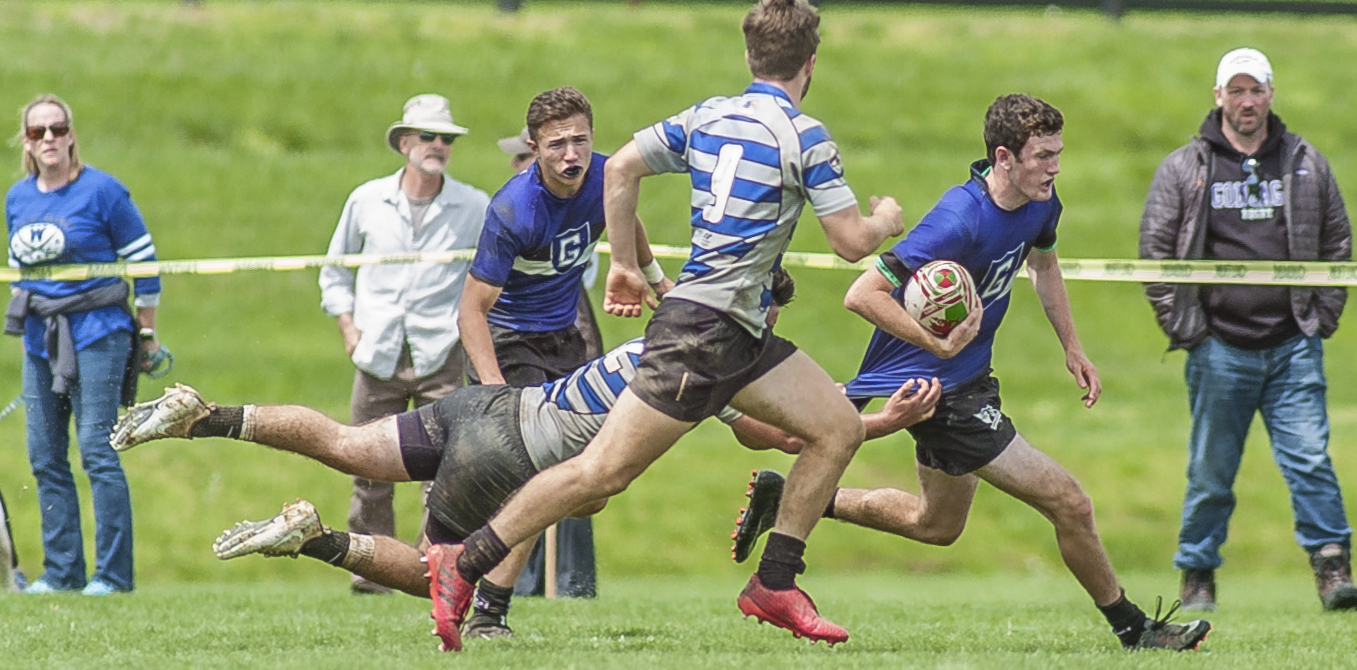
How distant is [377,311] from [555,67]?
41.6 ft

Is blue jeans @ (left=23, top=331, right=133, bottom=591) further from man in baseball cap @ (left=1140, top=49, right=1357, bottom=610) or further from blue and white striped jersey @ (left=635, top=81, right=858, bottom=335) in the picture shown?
man in baseball cap @ (left=1140, top=49, right=1357, bottom=610)

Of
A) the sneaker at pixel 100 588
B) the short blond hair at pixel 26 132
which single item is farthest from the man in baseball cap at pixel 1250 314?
the short blond hair at pixel 26 132

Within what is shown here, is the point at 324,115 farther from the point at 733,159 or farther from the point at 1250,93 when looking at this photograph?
the point at 733,159

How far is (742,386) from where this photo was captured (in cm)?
598

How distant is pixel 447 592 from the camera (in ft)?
A: 19.6

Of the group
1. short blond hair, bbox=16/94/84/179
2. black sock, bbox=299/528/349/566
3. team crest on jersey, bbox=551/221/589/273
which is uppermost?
short blond hair, bbox=16/94/84/179

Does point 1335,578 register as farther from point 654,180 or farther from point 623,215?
point 654,180

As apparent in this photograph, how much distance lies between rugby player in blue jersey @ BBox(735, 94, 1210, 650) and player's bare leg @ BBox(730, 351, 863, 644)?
1.04ft

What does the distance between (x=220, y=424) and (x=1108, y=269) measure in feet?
15.7

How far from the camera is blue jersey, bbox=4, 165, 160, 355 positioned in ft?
29.4

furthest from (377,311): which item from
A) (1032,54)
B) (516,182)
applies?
(1032,54)

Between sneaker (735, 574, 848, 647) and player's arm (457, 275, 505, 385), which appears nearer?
sneaker (735, 574, 848, 647)

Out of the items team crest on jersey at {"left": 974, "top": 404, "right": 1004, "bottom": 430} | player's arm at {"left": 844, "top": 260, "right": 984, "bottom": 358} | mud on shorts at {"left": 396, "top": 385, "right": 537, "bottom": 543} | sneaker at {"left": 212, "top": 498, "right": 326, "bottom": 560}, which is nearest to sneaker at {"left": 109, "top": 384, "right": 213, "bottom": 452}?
sneaker at {"left": 212, "top": 498, "right": 326, "bottom": 560}

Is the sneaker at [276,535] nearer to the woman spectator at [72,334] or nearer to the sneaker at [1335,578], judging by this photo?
the woman spectator at [72,334]
